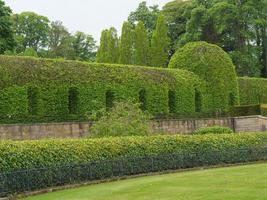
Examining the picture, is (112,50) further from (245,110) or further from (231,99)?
(245,110)

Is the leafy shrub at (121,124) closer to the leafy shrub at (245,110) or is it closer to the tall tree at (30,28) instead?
the leafy shrub at (245,110)

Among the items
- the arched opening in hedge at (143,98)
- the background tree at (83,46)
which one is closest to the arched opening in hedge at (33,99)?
the arched opening in hedge at (143,98)

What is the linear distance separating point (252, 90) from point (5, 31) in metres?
21.8

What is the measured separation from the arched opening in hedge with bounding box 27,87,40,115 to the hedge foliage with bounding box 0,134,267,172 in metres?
8.77

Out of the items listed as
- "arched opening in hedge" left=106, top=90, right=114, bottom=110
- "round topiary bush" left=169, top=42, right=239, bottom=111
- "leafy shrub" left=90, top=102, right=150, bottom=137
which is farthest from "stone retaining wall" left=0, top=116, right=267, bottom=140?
"arched opening in hedge" left=106, top=90, right=114, bottom=110

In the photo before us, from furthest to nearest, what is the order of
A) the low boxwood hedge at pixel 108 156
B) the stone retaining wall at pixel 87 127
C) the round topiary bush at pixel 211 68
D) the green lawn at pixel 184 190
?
the round topiary bush at pixel 211 68 < the stone retaining wall at pixel 87 127 < the low boxwood hedge at pixel 108 156 < the green lawn at pixel 184 190

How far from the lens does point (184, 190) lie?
1539 cm

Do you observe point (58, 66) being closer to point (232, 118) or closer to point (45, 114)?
point (45, 114)

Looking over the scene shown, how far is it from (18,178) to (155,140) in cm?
818

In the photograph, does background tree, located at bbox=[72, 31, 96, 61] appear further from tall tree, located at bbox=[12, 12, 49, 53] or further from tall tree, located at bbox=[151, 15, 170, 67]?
tall tree, located at bbox=[151, 15, 170, 67]

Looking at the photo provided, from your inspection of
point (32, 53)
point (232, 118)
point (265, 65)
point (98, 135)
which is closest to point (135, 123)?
point (98, 135)

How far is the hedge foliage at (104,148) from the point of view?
17.9 meters

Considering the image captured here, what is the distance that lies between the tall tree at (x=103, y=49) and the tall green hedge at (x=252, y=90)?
67.3ft

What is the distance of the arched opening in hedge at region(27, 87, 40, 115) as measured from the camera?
30.0 metres
